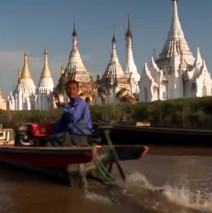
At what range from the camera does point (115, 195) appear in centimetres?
672

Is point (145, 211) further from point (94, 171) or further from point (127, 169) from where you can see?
point (127, 169)

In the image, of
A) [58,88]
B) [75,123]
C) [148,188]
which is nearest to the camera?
[148,188]

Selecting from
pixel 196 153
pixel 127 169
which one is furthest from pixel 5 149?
pixel 196 153

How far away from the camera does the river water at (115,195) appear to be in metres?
5.97

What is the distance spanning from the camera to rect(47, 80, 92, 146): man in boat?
7.57 meters

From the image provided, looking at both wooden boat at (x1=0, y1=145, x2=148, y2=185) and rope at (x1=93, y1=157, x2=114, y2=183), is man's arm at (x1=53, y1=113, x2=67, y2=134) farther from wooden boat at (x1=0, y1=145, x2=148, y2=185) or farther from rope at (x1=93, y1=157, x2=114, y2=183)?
rope at (x1=93, y1=157, x2=114, y2=183)

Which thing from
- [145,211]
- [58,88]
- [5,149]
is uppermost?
[58,88]

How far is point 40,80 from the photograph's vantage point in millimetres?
75812

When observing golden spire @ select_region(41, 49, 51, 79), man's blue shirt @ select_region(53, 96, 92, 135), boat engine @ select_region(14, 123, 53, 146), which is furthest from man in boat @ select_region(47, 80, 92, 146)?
golden spire @ select_region(41, 49, 51, 79)

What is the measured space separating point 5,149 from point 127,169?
8.94 ft

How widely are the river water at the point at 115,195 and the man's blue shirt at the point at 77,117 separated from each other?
0.96m

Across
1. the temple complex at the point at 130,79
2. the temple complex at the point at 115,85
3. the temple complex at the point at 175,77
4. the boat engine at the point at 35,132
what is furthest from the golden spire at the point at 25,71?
the boat engine at the point at 35,132

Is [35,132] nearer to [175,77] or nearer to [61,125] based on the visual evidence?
[61,125]

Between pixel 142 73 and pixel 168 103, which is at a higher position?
pixel 142 73
